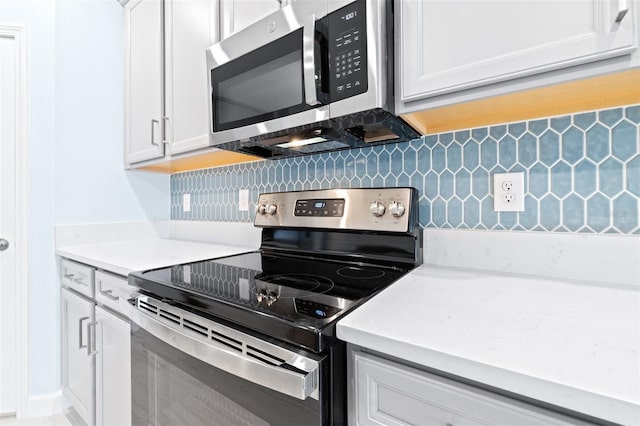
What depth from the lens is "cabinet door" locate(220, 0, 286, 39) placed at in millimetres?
1206

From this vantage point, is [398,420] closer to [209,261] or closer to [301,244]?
[301,244]

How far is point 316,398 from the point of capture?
2.02ft

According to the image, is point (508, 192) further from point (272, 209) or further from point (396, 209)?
point (272, 209)

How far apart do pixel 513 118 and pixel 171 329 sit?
116 centimetres

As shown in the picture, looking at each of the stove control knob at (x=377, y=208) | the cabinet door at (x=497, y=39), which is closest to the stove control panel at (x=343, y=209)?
the stove control knob at (x=377, y=208)

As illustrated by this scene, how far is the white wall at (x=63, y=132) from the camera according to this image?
1.82 meters

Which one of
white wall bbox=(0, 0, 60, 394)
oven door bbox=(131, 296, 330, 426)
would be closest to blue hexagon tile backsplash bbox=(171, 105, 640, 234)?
oven door bbox=(131, 296, 330, 426)

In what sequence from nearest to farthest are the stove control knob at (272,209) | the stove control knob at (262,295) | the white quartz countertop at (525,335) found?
the white quartz countertop at (525,335) → the stove control knob at (262,295) → the stove control knob at (272,209)

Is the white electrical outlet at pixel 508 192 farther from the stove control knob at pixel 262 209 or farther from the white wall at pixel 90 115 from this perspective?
the white wall at pixel 90 115

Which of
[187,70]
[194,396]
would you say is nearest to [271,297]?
[194,396]

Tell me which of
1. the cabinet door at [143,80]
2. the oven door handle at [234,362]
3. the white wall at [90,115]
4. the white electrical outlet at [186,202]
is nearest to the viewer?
the oven door handle at [234,362]

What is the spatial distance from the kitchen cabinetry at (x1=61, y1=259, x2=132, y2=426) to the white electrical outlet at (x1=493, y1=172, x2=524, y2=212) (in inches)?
52.1

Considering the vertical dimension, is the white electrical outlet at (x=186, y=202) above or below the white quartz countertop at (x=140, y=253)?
above

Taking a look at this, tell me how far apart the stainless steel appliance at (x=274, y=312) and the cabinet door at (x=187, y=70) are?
1.59ft
